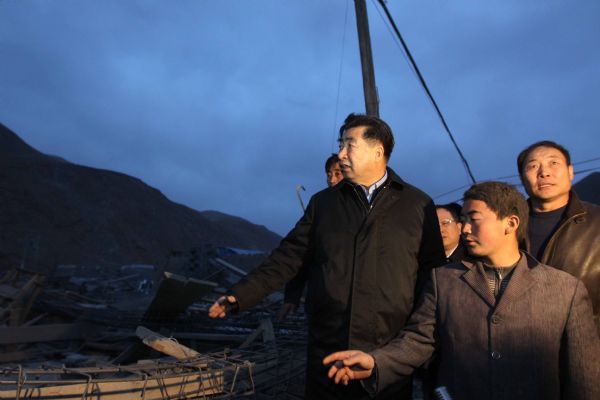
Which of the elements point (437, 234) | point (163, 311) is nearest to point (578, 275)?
point (437, 234)

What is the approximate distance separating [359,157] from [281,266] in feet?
2.35

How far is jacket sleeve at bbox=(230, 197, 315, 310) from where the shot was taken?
2430 millimetres

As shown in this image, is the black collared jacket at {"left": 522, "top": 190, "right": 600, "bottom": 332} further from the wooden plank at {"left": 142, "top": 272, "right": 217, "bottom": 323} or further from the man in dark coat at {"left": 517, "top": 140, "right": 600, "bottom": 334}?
the wooden plank at {"left": 142, "top": 272, "right": 217, "bottom": 323}

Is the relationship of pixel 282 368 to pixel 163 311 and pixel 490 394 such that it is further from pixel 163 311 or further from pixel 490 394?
pixel 163 311

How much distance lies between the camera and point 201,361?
307 cm

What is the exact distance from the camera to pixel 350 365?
1806mm

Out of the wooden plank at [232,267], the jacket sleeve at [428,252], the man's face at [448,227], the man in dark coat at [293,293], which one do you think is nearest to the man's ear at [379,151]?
the man in dark coat at [293,293]

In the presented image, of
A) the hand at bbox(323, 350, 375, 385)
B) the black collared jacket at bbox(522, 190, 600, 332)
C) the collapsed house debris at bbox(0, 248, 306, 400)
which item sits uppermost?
the black collared jacket at bbox(522, 190, 600, 332)

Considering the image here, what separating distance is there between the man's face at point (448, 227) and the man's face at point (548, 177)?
45.9 inches

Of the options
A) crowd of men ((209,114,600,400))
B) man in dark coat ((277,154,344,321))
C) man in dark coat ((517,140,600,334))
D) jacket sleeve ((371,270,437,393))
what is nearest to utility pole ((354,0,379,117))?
man in dark coat ((277,154,344,321))

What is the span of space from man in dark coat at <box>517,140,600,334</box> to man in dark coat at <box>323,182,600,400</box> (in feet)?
0.77

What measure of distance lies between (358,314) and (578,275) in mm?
970

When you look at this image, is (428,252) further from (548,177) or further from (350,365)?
(350,365)

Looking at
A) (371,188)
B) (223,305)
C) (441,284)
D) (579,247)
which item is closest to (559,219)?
(579,247)
